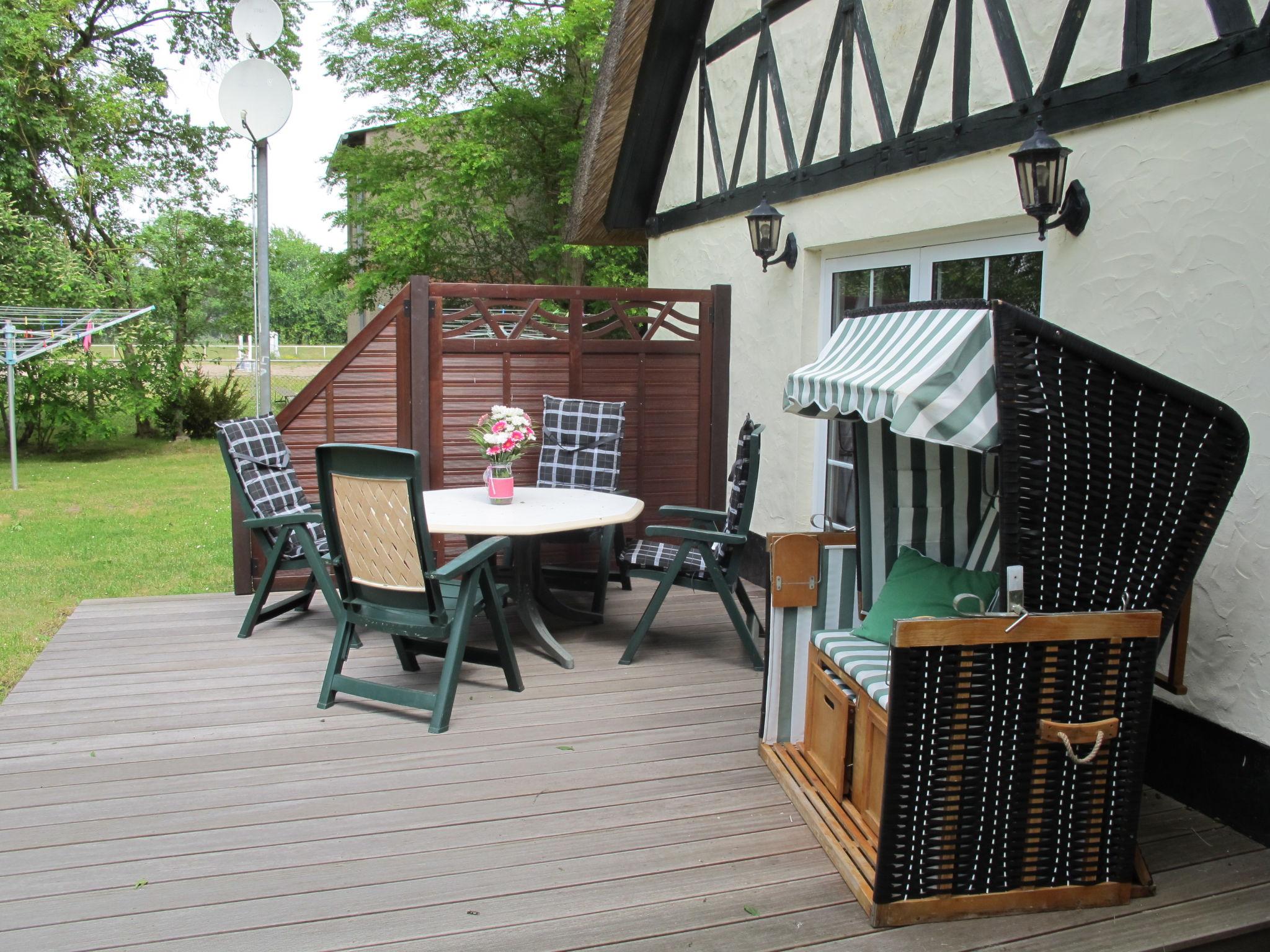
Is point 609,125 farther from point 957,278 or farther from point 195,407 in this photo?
point 195,407

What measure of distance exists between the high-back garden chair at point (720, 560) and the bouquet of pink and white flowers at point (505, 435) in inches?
29.8

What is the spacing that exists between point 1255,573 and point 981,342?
50.2 inches

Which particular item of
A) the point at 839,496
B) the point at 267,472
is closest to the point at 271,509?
the point at 267,472

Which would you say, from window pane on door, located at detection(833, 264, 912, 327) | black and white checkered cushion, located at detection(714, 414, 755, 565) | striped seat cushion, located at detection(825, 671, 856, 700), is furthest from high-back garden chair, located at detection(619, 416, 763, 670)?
striped seat cushion, located at detection(825, 671, 856, 700)

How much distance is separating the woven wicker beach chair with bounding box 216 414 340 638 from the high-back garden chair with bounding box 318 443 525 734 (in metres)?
0.75

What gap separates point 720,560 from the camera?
486 cm

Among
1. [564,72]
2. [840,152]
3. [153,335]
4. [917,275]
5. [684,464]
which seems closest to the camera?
[917,275]

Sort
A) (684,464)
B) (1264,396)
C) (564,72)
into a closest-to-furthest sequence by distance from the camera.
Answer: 1. (1264,396)
2. (684,464)
3. (564,72)

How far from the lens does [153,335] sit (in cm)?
1403

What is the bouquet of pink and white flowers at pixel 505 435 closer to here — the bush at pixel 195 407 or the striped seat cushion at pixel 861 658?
the striped seat cushion at pixel 861 658

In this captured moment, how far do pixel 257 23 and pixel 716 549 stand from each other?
382cm

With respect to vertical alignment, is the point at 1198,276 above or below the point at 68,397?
above

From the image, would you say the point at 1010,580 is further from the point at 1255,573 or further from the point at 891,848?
the point at 1255,573

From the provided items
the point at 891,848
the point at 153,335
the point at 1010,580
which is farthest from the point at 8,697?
the point at 153,335
